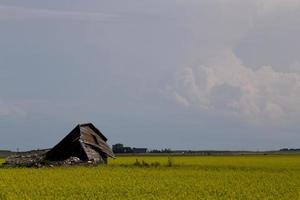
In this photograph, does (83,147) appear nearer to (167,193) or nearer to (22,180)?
(22,180)

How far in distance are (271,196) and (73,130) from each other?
33.1 meters

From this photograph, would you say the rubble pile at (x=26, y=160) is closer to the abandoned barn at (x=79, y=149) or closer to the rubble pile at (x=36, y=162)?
the rubble pile at (x=36, y=162)

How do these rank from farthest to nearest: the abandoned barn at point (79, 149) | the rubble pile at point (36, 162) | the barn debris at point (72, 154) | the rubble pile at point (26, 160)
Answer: the abandoned barn at point (79, 149)
the rubble pile at point (26, 160)
the barn debris at point (72, 154)
the rubble pile at point (36, 162)

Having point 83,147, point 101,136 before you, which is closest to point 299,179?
point 83,147

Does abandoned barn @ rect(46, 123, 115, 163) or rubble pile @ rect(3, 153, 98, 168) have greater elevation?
abandoned barn @ rect(46, 123, 115, 163)

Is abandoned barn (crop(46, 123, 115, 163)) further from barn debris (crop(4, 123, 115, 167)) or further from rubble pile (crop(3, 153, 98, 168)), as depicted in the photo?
rubble pile (crop(3, 153, 98, 168))

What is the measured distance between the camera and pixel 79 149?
→ 52.4 meters

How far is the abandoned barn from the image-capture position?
51812 mm

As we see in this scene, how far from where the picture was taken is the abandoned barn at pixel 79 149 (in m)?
51.8

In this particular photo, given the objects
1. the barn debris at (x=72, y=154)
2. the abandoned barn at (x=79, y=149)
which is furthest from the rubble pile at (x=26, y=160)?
the abandoned barn at (x=79, y=149)

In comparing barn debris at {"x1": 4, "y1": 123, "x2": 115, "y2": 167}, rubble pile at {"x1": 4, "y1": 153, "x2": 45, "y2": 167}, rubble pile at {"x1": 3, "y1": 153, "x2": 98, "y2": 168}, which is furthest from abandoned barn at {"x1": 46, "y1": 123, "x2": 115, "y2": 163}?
rubble pile at {"x1": 4, "y1": 153, "x2": 45, "y2": 167}

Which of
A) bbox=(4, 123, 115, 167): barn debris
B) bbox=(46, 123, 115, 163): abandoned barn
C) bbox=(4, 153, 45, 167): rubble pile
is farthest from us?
bbox=(46, 123, 115, 163): abandoned barn

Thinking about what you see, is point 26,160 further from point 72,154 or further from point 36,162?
point 72,154

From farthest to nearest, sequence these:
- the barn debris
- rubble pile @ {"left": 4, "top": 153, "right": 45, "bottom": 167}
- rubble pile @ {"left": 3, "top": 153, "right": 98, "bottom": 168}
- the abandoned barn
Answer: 1. the abandoned barn
2. rubble pile @ {"left": 4, "top": 153, "right": 45, "bottom": 167}
3. the barn debris
4. rubble pile @ {"left": 3, "top": 153, "right": 98, "bottom": 168}
